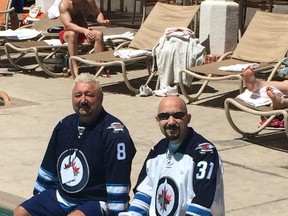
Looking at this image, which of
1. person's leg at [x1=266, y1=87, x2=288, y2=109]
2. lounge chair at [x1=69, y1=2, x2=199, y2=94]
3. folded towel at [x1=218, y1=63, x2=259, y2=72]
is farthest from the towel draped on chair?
person's leg at [x1=266, y1=87, x2=288, y2=109]

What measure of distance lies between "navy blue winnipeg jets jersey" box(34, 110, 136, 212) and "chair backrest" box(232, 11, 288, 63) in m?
4.70

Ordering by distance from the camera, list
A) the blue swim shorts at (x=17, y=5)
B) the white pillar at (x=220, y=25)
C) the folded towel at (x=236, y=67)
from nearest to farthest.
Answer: the folded towel at (x=236, y=67) → the white pillar at (x=220, y=25) → the blue swim shorts at (x=17, y=5)

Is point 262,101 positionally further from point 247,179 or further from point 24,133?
point 24,133

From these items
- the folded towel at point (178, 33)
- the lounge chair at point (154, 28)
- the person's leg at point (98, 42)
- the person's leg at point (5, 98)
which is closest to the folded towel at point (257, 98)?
the folded towel at point (178, 33)

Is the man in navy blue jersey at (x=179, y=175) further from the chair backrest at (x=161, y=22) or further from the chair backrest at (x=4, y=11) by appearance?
the chair backrest at (x=4, y=11)

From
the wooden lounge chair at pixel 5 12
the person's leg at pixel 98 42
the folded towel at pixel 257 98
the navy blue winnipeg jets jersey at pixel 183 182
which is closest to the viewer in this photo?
the navy blue winnipeg jets jersey at pixel 183 182

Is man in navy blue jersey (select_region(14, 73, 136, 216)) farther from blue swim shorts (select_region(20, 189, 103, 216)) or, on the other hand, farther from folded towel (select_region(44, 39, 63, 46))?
folded towel (select_region(44, 39, 63, 46))

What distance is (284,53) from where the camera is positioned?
8.84m

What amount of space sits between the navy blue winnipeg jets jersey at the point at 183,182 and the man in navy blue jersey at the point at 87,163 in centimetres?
19

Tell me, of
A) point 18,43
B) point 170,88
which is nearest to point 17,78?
point 18,43

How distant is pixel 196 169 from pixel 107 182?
0.60 m

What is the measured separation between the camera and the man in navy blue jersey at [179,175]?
3.82m

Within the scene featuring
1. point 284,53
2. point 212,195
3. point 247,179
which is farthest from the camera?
point 284,53

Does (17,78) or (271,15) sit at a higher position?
(271,15)
